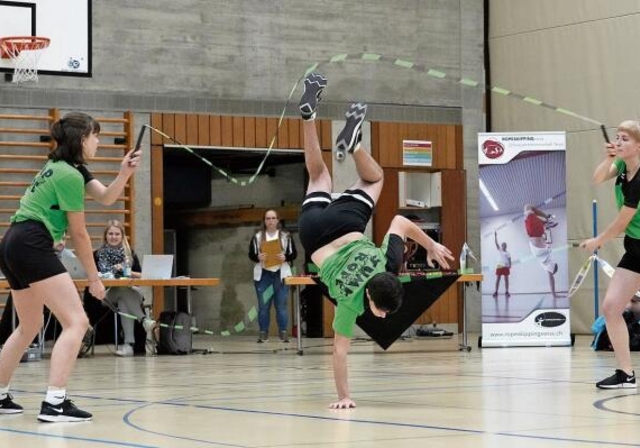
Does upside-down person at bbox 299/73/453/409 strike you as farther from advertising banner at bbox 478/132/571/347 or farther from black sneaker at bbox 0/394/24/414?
advertising banner at bbox 478/132/571/347

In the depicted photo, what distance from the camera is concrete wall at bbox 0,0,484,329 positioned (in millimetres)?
18141

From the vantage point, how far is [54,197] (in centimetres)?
698

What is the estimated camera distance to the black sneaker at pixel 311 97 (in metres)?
8.73

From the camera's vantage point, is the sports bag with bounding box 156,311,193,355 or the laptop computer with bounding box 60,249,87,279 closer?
the laptop computer with bounding box 60,249,87,279

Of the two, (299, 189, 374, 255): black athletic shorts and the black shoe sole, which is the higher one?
(299, 189, 374, 255): black athletic shorts

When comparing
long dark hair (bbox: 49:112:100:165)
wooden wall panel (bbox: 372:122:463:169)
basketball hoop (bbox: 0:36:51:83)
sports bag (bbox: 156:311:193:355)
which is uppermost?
basketball hoop (bbox: 0:36:51:83)

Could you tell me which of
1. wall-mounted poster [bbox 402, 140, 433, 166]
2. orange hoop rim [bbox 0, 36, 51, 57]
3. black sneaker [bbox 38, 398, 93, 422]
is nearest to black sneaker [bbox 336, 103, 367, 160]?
black sneaker [bbox 38, 398, 93, 422]

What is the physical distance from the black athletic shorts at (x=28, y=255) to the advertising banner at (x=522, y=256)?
9.64m

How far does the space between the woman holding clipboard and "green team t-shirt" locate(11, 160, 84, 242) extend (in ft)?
34.7

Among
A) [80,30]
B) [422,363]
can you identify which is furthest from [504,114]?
[422,363]

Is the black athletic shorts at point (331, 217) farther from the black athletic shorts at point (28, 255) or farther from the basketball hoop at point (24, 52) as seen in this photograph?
the basketball hoop at point (24, 52)

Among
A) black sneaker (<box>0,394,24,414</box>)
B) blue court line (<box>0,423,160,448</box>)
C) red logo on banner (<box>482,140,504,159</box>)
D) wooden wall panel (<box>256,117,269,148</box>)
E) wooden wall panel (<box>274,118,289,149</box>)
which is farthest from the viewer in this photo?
wooden wall panel (<box>274,118,289,149</box>)

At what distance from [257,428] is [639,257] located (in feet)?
10.9

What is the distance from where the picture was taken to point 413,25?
20625 mm
